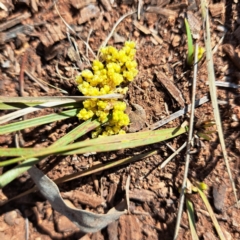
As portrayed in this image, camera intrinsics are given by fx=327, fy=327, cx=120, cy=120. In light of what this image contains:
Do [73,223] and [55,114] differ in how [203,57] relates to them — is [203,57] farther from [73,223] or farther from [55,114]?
[73,223]

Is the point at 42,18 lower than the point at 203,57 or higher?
higher

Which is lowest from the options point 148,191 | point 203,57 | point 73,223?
point 73,223

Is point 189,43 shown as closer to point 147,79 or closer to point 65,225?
point 147,79

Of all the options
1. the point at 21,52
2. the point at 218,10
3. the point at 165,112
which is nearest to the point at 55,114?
the point at 21,52

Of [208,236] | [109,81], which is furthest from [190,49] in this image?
[208,236]

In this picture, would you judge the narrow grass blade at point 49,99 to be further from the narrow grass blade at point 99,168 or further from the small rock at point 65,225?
the small rock at point 65,225

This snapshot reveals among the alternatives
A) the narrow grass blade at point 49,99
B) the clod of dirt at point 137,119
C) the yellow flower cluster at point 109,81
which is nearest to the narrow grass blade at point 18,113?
the narrow grass blade at point 49,99
